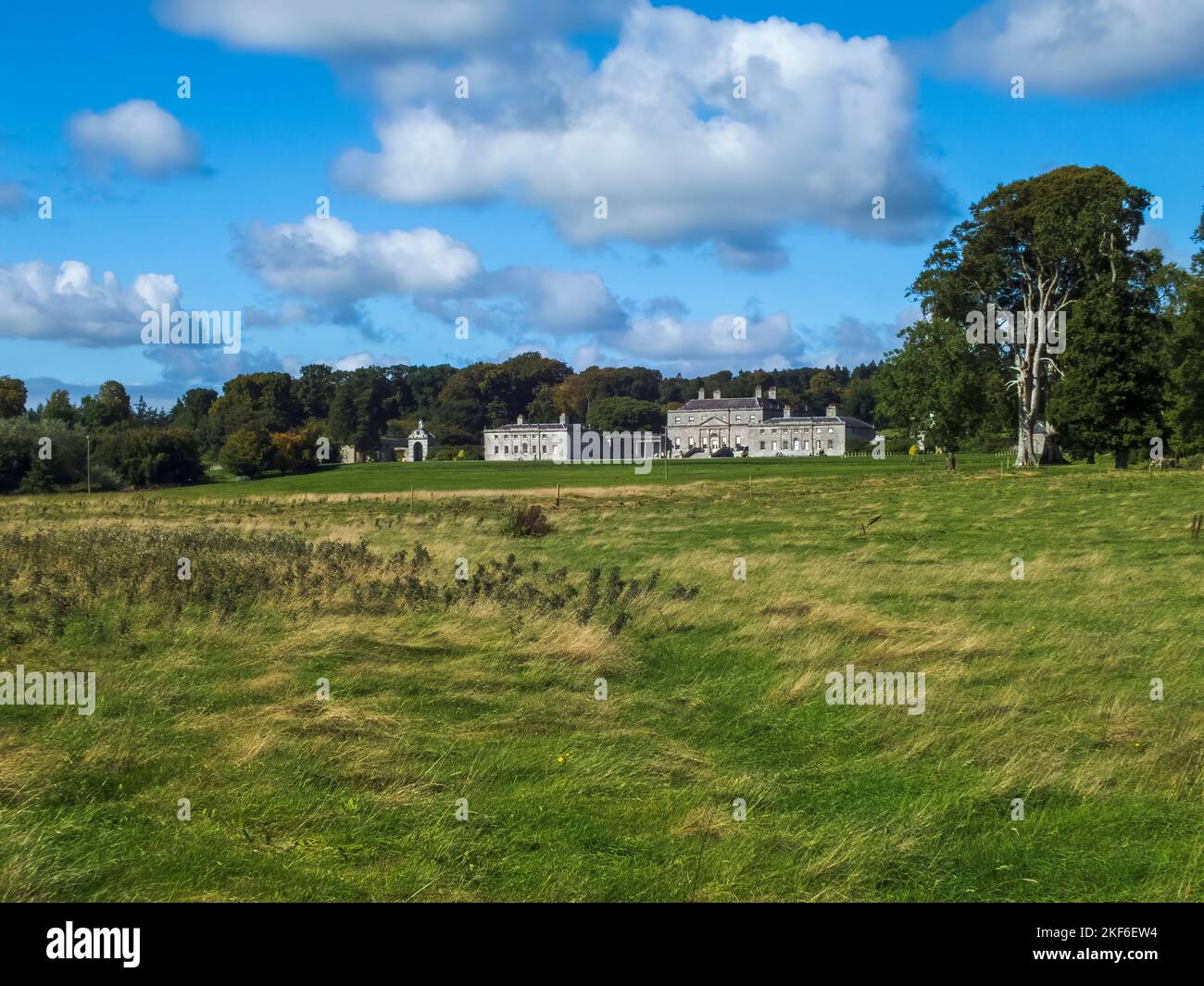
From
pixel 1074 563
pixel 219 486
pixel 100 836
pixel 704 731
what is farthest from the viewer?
pixel 219 486

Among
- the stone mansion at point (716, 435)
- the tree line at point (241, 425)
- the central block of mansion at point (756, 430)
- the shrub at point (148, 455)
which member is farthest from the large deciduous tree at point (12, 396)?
the central block of mansion at point (756, 430)

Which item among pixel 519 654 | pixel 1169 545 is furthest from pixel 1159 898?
pixel 1169 545

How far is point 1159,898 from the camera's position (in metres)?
6.36

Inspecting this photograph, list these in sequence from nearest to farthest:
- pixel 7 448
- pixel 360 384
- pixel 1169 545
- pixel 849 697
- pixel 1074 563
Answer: pixel 849 697 < pixel 1074 563 < pixel 1169 545 < pixel 7 448 < pixel 360 384

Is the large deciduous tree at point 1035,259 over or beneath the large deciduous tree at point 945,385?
over

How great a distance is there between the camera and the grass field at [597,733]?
6.81 meters

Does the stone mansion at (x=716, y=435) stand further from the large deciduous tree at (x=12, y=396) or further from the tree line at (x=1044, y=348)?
the tree line at (x=1044, y=348)

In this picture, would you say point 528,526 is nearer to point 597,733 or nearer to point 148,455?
point 597,733

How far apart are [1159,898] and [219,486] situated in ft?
301

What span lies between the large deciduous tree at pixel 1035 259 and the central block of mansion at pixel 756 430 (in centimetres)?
10305

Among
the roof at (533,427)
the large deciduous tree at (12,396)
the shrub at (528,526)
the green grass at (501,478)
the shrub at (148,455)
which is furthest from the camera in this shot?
the roof at (533,427)

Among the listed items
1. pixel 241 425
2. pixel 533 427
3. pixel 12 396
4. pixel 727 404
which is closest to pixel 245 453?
pixel 241 425

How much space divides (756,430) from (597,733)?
563 feet
